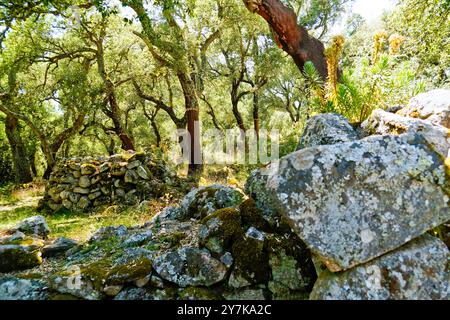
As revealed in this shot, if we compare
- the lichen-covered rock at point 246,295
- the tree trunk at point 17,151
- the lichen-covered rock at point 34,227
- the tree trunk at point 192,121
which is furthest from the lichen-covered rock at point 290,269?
the tree trunk at point 17,151

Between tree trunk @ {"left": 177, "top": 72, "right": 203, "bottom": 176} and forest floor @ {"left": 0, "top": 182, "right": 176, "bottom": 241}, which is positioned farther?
tree trunk @ {"left": 177, "top": 72, "right": 203, "bottom": 176}

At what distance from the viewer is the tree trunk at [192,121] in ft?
46.9

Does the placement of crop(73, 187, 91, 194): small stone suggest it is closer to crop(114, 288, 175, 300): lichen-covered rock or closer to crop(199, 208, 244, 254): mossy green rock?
crop(199, 208, 244, 254): mossy green rock

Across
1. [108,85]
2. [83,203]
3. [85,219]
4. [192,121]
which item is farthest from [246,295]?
[108,85]

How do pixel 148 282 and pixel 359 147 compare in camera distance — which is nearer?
pixel 359 147

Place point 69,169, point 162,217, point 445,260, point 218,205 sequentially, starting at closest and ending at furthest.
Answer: point 445,260 < point 218,205 < point 162,217 < point 69,169

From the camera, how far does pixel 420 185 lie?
7.95 feet

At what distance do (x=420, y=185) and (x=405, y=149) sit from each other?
307 mm

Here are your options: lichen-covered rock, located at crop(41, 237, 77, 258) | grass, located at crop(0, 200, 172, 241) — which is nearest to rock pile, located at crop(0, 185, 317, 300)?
lichen-covered rock, located at crop(41, 237, 77, 258)

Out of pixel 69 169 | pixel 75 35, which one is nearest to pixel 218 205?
pixel 69 169

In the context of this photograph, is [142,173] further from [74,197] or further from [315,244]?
[315,244]

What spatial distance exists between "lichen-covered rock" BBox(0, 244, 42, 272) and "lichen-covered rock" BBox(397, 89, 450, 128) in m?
4.60

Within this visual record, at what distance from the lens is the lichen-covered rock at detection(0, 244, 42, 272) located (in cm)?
337
